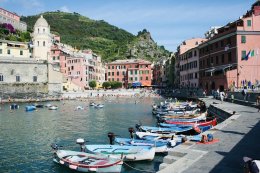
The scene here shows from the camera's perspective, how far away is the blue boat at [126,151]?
69.6 ft

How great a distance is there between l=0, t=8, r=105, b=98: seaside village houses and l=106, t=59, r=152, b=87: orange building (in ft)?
54.5

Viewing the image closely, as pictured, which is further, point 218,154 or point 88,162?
point 88,162

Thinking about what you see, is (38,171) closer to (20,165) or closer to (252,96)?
(20,165)

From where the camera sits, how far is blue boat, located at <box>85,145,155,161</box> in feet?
69.6

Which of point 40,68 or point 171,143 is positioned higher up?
point 40,68

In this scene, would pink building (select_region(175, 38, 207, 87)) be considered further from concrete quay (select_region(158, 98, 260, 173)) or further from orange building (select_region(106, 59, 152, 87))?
concrete quay (select_region(158, 98, 260, 173))

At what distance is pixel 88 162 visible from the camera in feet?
63.6

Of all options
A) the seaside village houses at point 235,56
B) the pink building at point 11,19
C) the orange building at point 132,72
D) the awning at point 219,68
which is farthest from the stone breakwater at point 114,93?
the pink building at point 11,19

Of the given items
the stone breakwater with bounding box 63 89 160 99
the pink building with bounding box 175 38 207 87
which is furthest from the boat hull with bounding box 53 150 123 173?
the stone breakwater with bounding box 63 89 160 99

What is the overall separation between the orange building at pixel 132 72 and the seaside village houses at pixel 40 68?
54.5ft

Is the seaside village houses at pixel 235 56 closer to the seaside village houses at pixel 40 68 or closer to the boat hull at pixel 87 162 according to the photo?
the boat hull at pixel 87 162

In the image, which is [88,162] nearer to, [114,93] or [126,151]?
[126,151]

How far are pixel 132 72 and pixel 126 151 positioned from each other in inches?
4677

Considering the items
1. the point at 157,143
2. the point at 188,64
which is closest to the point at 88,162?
the point at 157,143
